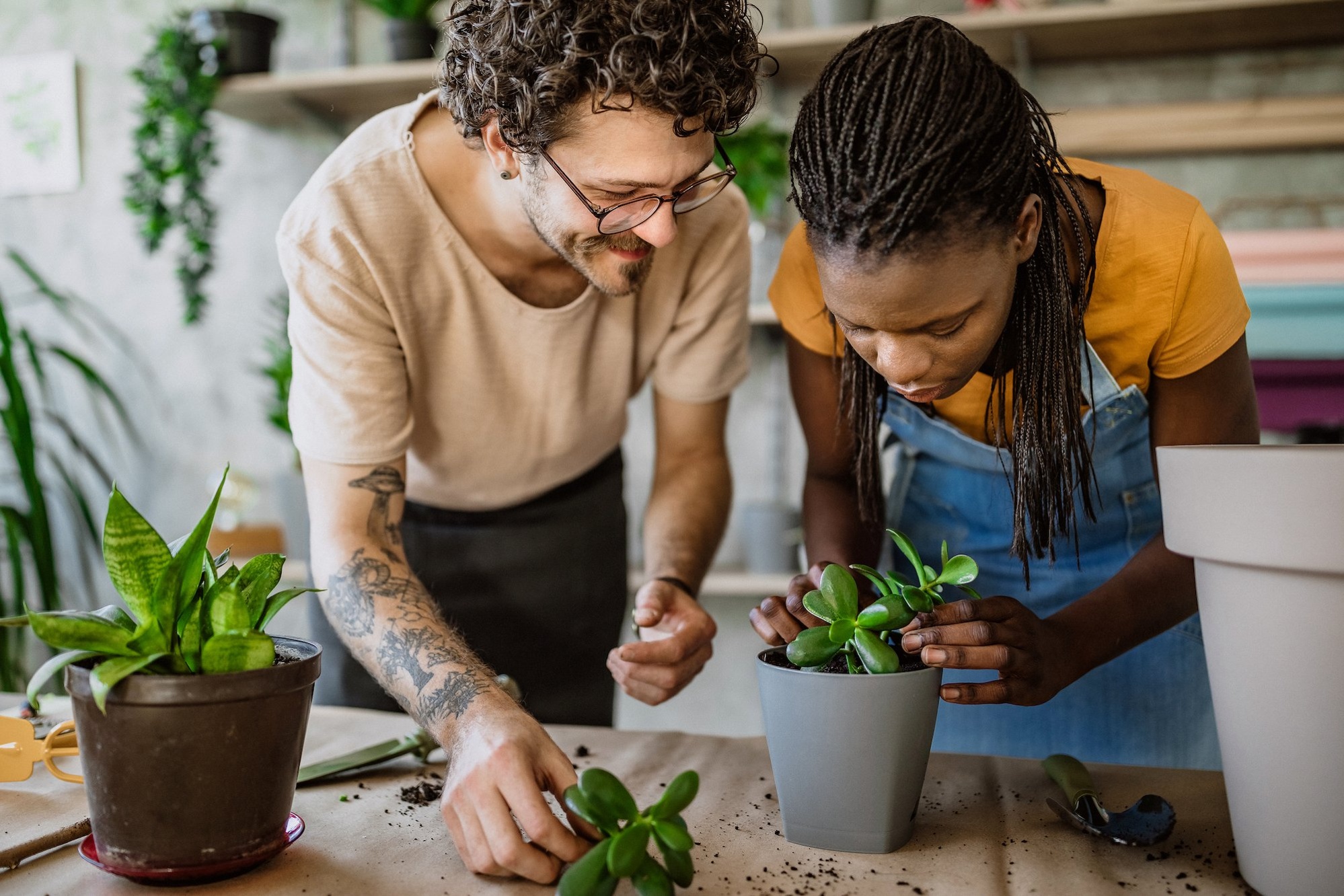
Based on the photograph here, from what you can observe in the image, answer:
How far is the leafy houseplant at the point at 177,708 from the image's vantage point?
0.73 m

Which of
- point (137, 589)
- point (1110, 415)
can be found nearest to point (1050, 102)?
point (1110, 415)

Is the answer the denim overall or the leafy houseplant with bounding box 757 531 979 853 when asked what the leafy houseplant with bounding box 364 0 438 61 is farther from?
the leafy houseplant with bounding box 757 531 979 853

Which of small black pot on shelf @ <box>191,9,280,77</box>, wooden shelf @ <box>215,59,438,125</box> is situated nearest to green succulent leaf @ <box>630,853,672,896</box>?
wooden shelf @ <box>215,59,438,125</box>

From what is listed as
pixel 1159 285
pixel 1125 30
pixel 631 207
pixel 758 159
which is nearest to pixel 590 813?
pixel 631 207

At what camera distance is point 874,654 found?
811 mm

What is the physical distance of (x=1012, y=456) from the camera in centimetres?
110

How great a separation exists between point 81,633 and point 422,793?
0.34 m

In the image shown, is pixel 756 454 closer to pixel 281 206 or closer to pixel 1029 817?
pixel 281 206

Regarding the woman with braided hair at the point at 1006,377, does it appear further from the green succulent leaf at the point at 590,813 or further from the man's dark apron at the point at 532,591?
the man's dark apron at the point at 532,591

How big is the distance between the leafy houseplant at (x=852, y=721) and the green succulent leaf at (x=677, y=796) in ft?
0.48

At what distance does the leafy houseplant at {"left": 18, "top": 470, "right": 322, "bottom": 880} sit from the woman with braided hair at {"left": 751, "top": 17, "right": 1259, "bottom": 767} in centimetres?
43

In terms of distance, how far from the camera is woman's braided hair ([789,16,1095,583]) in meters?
0.86

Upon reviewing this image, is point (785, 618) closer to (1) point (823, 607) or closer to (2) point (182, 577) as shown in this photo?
(1) point (823, 607)

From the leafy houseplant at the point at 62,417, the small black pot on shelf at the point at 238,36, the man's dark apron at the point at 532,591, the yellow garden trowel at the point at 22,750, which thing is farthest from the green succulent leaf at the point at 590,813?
the leafy houseplant at the point at 62,417
